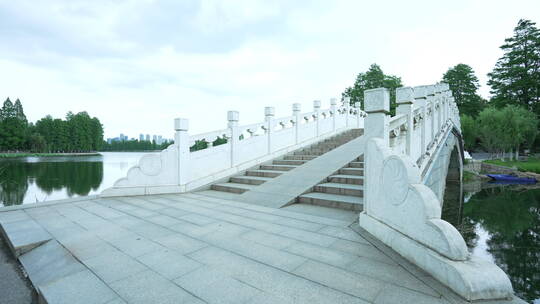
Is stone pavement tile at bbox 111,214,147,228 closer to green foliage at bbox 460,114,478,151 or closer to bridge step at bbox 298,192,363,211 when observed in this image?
bridge step at bbox 298,192,363,211

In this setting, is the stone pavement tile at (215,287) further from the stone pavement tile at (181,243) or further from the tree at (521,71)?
the tree at (521,71)

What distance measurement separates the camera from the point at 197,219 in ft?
16.2

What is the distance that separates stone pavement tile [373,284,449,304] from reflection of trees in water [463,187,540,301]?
5367mm

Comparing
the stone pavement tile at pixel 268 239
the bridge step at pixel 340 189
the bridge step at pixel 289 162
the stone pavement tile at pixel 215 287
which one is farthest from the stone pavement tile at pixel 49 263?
the bridge step at pixel 289 162

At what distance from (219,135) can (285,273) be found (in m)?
6.70

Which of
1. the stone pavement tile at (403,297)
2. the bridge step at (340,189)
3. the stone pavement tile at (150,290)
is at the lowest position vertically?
the stone pavement tile at (150,290)

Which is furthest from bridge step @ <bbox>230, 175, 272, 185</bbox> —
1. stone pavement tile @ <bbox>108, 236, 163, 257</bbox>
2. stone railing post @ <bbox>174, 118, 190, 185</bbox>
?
stone pavement tile @ <bbox>108, 236, 163, 257</bbox>

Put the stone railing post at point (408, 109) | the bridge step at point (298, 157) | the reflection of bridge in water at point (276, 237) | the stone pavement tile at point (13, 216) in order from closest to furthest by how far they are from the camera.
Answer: the reflection of bridge in water at point (276, 237)
the stone pavement tile at point (13, 216)
the stone railing post at point (408, 109)
the bridge step at point (298, 157)

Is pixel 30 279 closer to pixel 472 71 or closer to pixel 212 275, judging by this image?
pixel 212 275

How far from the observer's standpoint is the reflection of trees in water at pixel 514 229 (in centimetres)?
671

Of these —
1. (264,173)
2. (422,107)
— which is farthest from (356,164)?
(264,173)

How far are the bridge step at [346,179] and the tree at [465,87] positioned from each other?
45.6m

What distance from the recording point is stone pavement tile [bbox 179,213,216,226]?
4.73m

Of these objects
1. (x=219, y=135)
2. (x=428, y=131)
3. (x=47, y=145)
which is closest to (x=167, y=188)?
(x=219, y=135)
